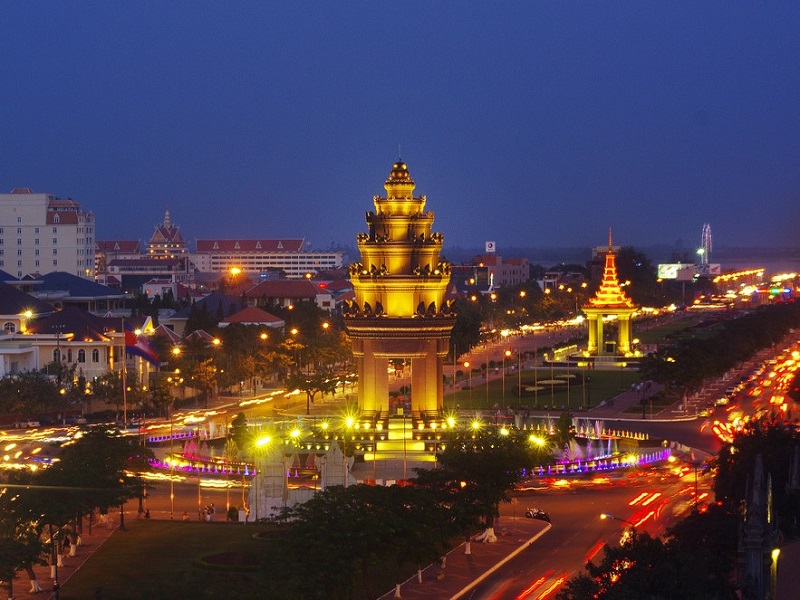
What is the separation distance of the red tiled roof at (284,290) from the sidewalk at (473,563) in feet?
434

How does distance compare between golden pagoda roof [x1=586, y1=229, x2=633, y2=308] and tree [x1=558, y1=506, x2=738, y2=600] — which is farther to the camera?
golden pagoda roof [x1=586, y1=229, x2=633, y2=308]

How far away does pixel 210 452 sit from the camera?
77500 millimetres

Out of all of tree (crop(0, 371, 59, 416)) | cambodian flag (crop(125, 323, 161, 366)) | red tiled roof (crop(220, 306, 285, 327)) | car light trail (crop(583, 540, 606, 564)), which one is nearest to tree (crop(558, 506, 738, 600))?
car light trail (crop(583, 540, 606, 564))

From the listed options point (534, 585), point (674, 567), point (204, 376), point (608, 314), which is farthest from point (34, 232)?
point (674, 567)

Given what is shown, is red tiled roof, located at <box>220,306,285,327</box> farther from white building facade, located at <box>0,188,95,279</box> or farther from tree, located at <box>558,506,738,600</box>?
tree, located at <box>558,506,738,600</box>

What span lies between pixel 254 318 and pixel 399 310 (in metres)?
65.7

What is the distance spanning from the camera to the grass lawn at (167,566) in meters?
41.5

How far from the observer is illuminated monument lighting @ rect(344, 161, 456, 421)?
75562 mm

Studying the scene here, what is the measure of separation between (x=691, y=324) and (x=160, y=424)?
367 ft

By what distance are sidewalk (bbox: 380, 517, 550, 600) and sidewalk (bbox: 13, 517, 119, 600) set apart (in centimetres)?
1000

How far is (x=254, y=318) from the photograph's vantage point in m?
141

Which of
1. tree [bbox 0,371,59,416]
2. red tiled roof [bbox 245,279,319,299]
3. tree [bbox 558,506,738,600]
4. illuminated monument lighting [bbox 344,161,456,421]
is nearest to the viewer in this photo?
tree [bbox 558,506,738,600]

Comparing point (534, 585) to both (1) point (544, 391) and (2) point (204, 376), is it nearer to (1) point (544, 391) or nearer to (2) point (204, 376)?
(2) point (204, 376)

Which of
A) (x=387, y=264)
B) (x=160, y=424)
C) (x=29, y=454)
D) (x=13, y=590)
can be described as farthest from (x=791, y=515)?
(x=160, y=424)
